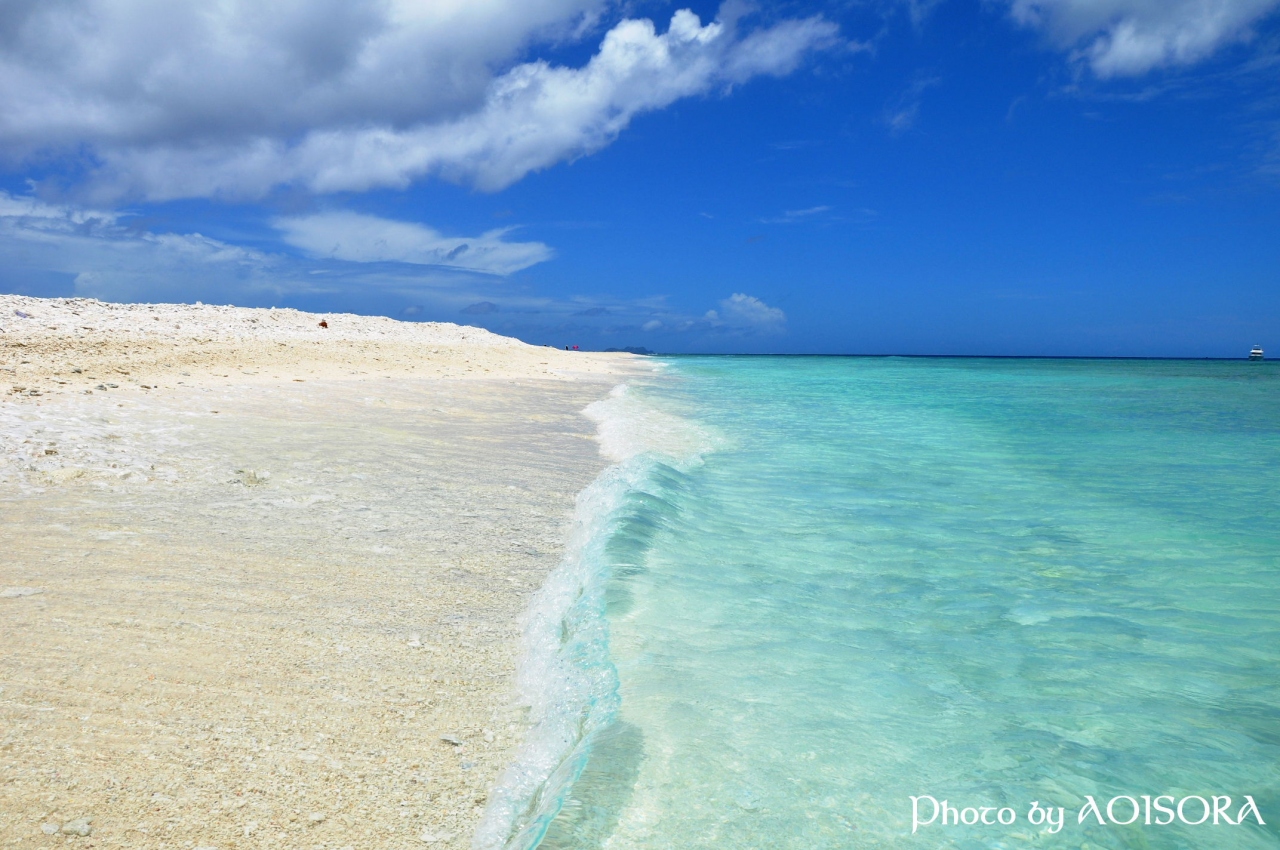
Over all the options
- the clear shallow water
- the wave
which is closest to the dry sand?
the wave

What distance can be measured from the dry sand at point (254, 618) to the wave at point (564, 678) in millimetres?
97

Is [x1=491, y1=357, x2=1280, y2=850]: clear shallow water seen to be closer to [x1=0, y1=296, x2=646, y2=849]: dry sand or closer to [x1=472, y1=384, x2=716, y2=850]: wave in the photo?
[x1=472, y1=384, x2=716, y2=850]: wave

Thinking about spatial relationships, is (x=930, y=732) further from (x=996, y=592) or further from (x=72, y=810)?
(x=72, y=810)

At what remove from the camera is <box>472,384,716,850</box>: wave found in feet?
7.18

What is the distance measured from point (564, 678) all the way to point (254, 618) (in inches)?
58.5

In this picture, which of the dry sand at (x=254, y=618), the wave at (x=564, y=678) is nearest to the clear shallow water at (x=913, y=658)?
the wave at (x=564, y=678)

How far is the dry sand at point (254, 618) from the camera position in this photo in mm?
2102

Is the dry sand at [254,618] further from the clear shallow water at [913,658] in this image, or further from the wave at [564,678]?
the clear shallow water at [913,658]

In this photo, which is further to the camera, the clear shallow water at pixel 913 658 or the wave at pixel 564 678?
the clear shallow water at pixel 913 658

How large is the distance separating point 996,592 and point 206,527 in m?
4.92

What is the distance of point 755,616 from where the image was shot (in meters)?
3.75

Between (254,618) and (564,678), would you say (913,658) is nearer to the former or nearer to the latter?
(564,678)

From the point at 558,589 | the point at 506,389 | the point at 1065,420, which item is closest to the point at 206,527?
the point at 558,589

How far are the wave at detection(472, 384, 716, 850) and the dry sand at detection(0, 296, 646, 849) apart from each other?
10 cm
